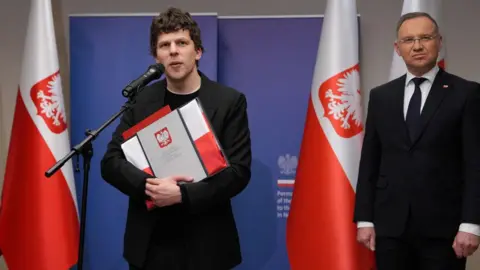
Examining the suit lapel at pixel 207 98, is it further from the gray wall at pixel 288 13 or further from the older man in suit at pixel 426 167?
the gray wall at pixel 288 13

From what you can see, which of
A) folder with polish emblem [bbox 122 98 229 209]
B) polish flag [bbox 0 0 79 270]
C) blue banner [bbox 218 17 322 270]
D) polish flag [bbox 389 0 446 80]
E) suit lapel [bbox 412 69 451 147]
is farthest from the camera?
blue banner [bbox 218 17 322 270]

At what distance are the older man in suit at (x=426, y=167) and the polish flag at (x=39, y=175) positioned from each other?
168 centimetres

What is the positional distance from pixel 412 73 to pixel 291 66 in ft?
3.84

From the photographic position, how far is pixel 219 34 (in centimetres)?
331

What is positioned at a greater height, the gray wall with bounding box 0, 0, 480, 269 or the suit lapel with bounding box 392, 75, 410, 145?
the gray wall with bounding box 0, 0, 480, 269

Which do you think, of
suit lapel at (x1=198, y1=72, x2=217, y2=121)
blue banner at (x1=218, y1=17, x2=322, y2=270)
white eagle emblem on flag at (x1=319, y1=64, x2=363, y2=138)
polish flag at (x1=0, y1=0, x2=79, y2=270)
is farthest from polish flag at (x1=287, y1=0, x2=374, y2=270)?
polish flag at (x1=0, y1=0, x2=79, y2=270)

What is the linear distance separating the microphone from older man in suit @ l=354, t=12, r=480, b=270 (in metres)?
0.91

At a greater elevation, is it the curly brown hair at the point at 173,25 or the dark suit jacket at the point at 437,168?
the curly brown hair at the point at 173,25

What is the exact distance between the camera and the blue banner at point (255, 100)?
3250 millimetres

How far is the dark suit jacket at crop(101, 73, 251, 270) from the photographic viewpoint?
77.4 inches

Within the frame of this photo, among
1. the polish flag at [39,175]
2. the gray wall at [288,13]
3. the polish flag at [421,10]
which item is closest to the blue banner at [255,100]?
the gray wall at [288,13]

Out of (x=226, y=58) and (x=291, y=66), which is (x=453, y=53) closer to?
(x=291, y=66)

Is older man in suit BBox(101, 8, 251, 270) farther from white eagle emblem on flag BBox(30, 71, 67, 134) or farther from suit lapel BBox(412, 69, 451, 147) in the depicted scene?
white eagle emblem on flag BBox(30, 71, 67, 134)

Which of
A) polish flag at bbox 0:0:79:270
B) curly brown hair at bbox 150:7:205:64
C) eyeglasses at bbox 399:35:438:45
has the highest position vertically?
curly brown hair at bbox 150:7:205:64
